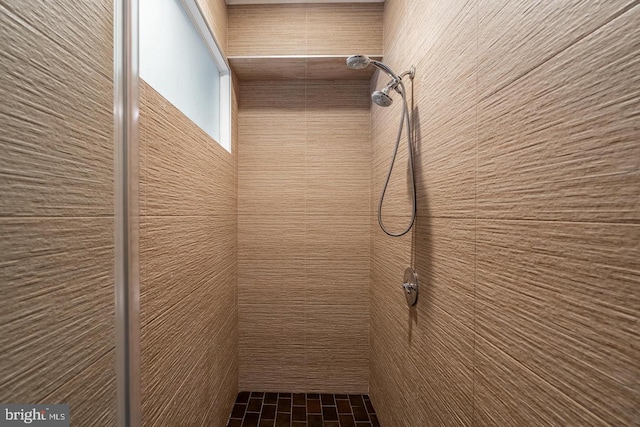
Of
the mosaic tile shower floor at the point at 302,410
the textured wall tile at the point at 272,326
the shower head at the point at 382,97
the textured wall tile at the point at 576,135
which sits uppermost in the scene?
the shower head at the point at 382,97

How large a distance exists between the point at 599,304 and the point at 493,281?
0.26 meters

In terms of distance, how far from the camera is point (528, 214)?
1.89ft

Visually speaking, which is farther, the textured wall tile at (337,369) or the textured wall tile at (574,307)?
the textured wall tile at (337,369)

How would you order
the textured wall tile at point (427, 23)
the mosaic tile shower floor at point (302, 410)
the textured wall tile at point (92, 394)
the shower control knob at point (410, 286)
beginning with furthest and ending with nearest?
the mosaic tile shower floor at point (302, 410) → the shower control knob at point (410, 286) → the textured wall tile at point (427, 23) → the textured wall tile at point (92, 394)

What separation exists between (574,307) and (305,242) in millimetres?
1611

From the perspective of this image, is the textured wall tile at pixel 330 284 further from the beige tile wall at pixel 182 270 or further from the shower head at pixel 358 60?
the shower head at pixel 358 60

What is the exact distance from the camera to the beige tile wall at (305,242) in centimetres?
200

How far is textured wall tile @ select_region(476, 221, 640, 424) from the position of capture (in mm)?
399

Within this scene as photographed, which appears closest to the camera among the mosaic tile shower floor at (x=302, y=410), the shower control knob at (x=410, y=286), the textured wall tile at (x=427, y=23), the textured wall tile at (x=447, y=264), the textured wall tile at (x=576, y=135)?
the textured wall tile at (x=576, y=135)

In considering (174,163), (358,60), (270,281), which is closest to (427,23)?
(358,60)

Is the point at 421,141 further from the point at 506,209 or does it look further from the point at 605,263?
the point at 605,263

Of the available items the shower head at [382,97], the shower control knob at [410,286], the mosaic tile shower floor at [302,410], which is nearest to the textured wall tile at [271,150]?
the shower head at [382,97]

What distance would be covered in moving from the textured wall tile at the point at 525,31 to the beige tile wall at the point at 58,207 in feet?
2.90

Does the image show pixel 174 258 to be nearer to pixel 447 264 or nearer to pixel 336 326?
pixel 447 264
